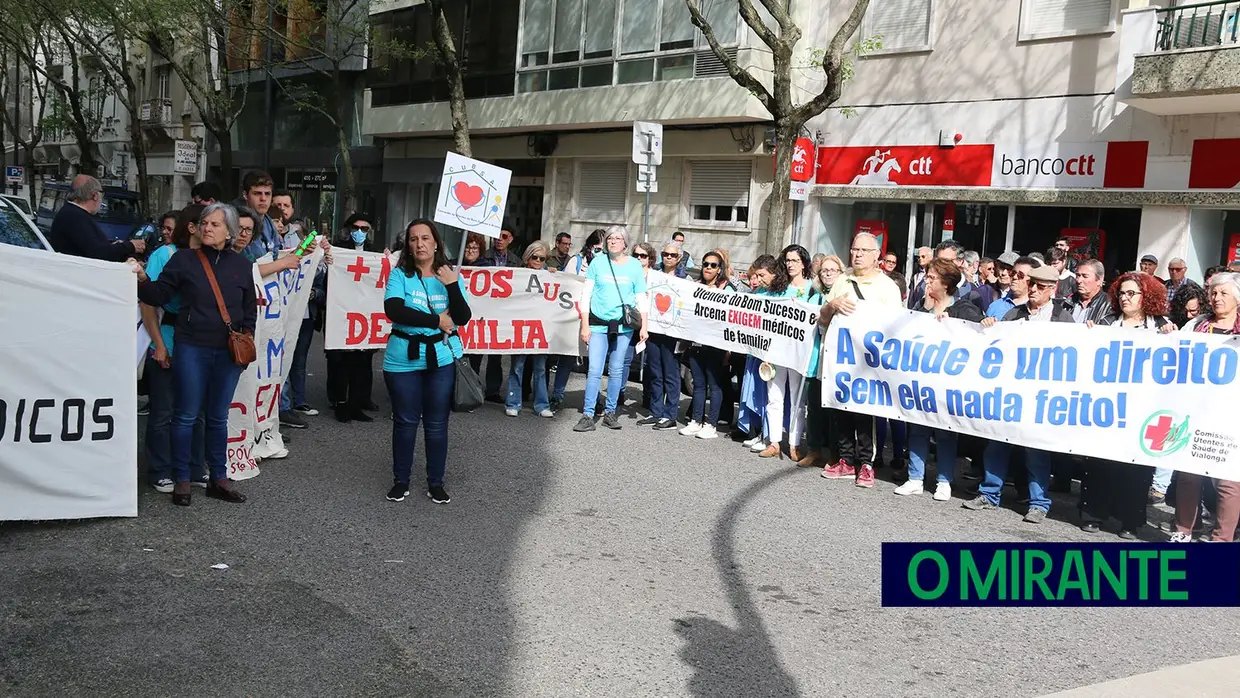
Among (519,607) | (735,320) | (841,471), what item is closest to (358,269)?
(735,320)

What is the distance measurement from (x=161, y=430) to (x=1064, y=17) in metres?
15.2

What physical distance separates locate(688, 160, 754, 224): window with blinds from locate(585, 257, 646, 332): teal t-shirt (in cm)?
1175

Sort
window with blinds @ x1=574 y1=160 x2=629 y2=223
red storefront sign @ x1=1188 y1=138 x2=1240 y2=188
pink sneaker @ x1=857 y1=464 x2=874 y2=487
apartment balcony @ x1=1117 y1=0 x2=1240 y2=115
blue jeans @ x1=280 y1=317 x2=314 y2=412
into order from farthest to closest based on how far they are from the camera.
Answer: window with blinds @ x1=574 y1=160 x2=629 y2=223
red storefront sign @ x1=1188 y1=138 x2=1240 y2=188
apartment balcony @ x1=1117 y1=0 x2=1240 y2=115
blue jeans @ x1=280 y1=317 x2=314 y2=412
pink sneaker @ x1=857 y1=464 x2=874 y2=487

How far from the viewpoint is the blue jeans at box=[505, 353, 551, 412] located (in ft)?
37.3

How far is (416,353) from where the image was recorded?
7309 millimetres

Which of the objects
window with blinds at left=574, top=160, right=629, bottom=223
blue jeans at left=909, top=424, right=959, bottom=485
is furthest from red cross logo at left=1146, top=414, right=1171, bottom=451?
window with blinds at left=574, top=160, right=629, bottom=223

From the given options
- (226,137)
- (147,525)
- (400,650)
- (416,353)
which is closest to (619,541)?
(416,353)

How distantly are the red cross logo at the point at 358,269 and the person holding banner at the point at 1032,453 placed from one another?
585cm

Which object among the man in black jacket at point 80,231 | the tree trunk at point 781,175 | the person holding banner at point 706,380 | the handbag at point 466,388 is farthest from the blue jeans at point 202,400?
the tree trunk at point 781,175

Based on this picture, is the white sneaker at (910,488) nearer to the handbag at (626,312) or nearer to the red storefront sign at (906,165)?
the handbag at (626,312)

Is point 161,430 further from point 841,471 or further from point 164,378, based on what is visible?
point 841,471

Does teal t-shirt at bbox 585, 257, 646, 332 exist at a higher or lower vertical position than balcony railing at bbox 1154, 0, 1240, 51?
lower

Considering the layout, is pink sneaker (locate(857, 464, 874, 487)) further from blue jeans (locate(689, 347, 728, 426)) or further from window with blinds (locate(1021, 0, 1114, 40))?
window with blinds (locate(1021, 0, 1114, 40))

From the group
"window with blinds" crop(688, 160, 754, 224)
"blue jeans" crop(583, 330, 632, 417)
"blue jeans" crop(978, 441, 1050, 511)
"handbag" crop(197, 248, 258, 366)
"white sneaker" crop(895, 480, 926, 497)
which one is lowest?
"white sneaker" crop(895, 480, 926, 497)
